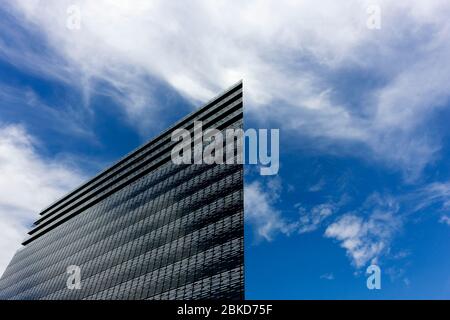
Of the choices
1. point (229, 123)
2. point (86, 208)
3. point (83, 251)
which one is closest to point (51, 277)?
point (83, 251)

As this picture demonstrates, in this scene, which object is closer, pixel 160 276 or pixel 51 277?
pixel 160 276

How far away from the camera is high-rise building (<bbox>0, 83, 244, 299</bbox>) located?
44.3 m

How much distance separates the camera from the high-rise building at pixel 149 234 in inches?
1745

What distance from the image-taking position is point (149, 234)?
5584 centimetres

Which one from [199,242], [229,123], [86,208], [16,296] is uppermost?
[229,123]

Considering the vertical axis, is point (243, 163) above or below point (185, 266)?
above

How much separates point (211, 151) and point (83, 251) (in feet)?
98.3

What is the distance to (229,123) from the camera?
2437 inches

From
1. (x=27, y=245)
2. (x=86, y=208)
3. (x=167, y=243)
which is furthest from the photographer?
(x=27, y=245)
